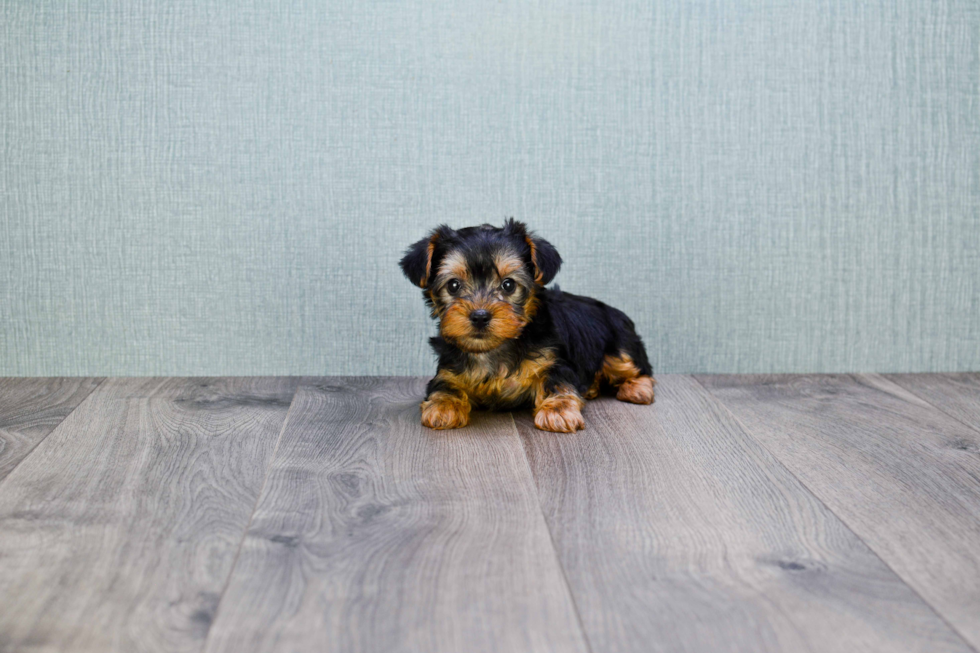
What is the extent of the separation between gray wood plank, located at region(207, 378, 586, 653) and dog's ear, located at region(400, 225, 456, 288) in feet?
1.45

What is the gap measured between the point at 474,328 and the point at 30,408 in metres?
1.42

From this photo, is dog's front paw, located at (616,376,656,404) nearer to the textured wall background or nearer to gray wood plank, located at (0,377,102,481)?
the textured wall background

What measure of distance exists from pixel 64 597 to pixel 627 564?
963 millimetres

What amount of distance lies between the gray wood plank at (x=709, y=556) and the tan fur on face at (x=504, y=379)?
281 millimetres

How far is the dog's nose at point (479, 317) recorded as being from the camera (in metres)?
2.54

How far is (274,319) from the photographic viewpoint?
332cm

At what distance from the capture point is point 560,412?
8.66 feet

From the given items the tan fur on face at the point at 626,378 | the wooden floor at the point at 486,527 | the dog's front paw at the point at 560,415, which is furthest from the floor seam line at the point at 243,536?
the tan fur on face at the point at 626,378

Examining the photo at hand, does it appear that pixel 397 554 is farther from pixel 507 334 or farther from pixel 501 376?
pixel 501 376

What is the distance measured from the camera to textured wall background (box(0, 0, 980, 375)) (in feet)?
10.4

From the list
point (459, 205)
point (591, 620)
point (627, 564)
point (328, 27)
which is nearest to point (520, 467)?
point (627, 564)

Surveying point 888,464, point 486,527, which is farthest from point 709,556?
point 888,464

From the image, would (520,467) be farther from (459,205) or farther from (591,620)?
(459,205)

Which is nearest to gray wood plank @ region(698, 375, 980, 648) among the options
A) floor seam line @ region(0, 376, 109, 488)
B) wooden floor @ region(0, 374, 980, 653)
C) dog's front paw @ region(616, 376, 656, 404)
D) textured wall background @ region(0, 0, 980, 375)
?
wooden floor @ region(0, 374, 980, 653)
